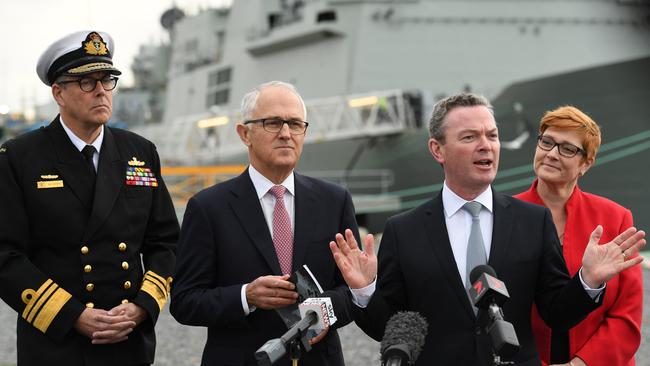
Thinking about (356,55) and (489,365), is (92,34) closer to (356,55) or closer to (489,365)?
(489,365)

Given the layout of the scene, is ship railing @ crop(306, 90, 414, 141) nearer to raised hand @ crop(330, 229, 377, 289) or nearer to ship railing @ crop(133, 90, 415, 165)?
ship railing @ crop(133, 90, 415, 165)

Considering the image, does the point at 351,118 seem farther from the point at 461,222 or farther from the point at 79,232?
the point at 461,222

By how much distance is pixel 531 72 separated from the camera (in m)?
18.2

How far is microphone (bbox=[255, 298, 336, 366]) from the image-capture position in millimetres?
2389

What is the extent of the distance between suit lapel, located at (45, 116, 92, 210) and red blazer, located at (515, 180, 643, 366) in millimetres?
1883

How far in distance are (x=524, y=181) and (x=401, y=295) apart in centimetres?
1305

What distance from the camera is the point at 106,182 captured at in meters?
3.50

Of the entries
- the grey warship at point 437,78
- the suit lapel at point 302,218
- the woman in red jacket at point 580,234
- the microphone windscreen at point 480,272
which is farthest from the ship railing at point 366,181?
the microphone windscreen at point 480,272

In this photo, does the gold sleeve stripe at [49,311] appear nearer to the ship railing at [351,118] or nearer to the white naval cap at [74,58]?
the white naval cap at [74,58]

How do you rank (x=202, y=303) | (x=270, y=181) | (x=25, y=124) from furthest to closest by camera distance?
(x=25, y=124) → (x=270, y=181) → (x=202, y=303)

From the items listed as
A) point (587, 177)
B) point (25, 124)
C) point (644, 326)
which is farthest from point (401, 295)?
point (25, 124)

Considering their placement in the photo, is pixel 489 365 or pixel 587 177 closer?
pixel 489 365

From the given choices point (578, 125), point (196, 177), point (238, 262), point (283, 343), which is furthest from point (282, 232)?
point (196, 177)

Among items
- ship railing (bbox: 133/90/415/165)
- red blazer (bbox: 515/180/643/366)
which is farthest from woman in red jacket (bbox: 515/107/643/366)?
ship railing (bbox: 133/90/415/165)
